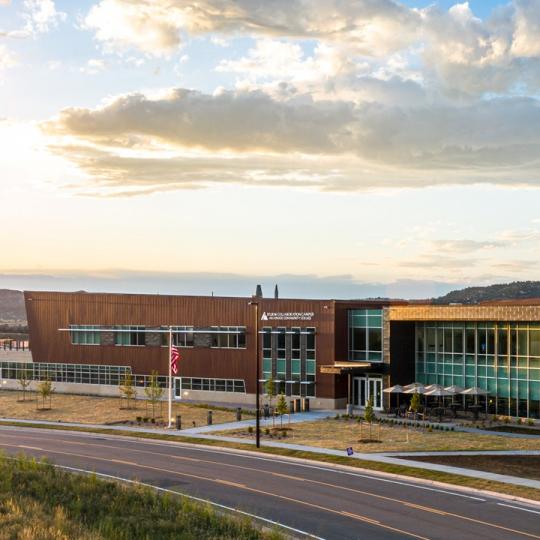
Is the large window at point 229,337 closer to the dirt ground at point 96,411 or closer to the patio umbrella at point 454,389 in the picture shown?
the dirt ground at point 96,411

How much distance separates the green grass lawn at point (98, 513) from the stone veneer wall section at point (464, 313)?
36779 mm

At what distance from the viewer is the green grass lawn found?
2733 centimetres

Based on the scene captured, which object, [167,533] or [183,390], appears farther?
[183,390]

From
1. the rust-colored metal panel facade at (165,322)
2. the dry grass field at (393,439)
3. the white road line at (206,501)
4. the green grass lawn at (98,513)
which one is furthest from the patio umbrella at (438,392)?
the green grass lawn at (98,513)

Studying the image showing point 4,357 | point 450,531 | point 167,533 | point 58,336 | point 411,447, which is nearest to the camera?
point 167,533

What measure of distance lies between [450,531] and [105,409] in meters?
51.7

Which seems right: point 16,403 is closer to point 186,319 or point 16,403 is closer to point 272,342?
point 186,319

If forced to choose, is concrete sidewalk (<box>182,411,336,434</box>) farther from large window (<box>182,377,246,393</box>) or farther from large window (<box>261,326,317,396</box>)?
large window (<box>182,377,246,393</box>)

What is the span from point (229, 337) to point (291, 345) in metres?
6.65

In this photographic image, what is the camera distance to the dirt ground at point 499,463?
4328 cm

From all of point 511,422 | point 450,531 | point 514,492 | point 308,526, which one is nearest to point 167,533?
point 308,526

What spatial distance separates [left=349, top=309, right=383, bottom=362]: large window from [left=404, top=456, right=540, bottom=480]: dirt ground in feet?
87.5

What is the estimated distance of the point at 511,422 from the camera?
65.6 metres

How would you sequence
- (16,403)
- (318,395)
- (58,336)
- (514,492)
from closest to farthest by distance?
(514,492) < (318,395) < (16,403) < (58,336)
